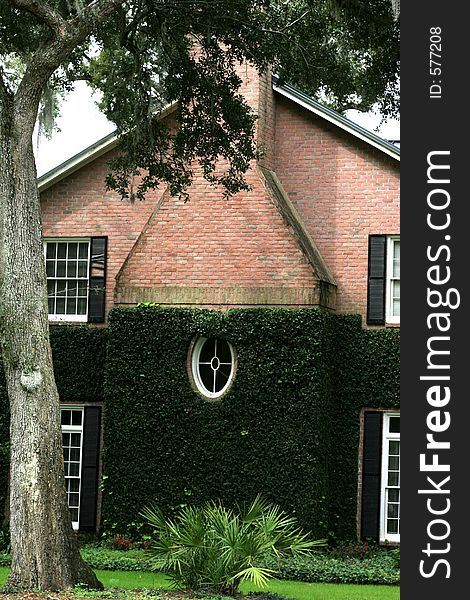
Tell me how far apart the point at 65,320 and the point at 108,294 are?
3.12 feet

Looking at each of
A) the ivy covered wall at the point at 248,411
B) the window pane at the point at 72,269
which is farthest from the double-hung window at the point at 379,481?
the window pane at the point at 72,269

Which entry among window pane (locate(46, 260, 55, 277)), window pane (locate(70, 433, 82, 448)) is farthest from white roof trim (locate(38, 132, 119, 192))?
window pane (locate(70, 433, 82, 448))

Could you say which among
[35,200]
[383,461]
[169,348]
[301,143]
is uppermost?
[301,143]

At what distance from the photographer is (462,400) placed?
7.14 m

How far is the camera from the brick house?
62.0 ft

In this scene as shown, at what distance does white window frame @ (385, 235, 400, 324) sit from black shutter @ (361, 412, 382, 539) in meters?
1.72

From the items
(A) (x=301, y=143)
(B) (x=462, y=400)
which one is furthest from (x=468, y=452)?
(A) (x=301, y=143)

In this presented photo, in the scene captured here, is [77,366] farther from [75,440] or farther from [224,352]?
[224,352]

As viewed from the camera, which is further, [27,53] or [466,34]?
[27,53]

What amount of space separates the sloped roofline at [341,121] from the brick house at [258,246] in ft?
0.08

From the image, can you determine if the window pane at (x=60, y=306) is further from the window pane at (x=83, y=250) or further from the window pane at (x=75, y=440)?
the window pane at (x=75, y=440)

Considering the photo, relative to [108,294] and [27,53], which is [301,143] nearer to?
[108,294]

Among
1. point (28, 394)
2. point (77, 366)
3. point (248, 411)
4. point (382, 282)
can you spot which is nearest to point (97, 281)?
point (77, 366)

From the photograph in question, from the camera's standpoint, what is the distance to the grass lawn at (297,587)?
1431 centimetres
